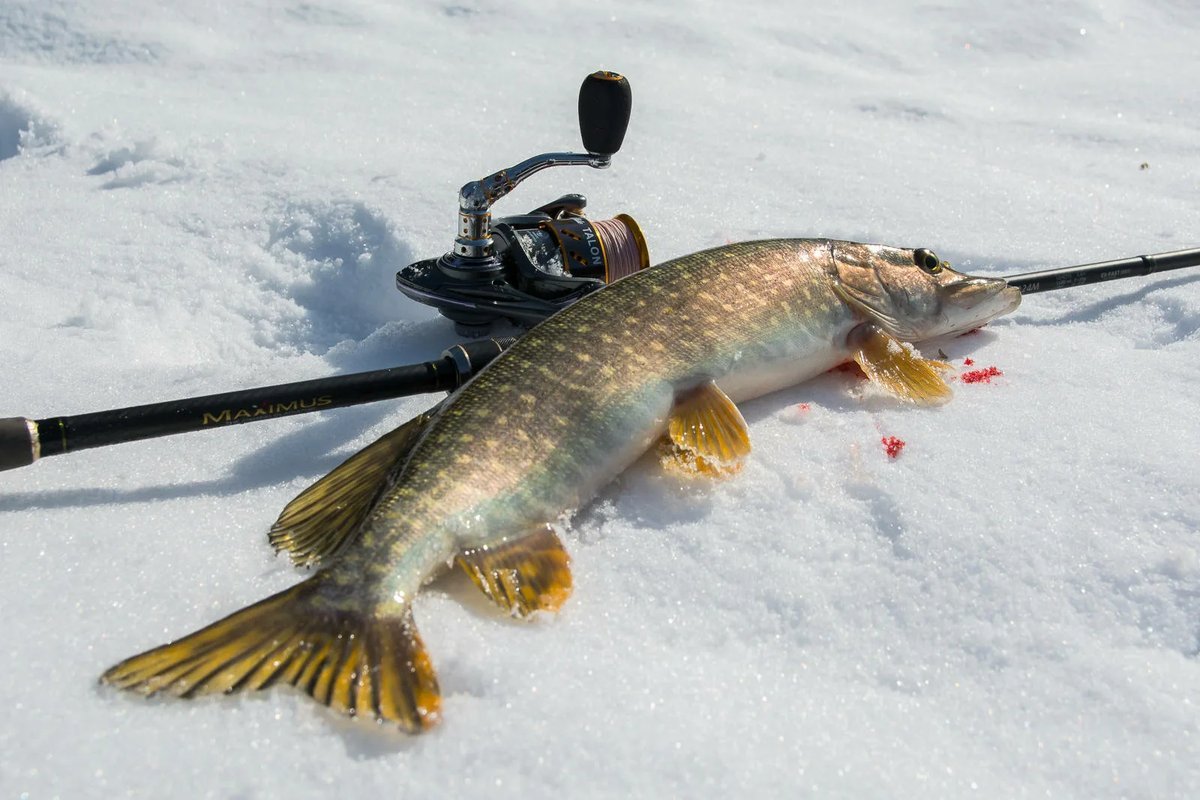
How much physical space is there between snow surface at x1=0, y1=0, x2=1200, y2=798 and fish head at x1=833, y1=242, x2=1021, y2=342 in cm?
15

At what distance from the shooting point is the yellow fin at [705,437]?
8.82 feet

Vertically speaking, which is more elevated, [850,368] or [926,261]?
[926,261]

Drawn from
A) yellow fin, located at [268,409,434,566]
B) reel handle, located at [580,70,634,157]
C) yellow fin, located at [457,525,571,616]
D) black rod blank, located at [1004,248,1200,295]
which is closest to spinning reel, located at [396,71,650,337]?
reel handle, located at [580,70,634,157]

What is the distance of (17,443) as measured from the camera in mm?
2461

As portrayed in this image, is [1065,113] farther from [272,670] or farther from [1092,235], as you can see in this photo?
[272,670]

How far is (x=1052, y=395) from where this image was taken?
3193 millimetres

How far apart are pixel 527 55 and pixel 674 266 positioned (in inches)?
156

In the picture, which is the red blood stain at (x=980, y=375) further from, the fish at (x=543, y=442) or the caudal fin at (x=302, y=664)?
the caudal fin at (x=302, y=664)

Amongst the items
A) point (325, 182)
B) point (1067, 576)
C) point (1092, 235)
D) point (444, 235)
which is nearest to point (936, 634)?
point (1067, 576)

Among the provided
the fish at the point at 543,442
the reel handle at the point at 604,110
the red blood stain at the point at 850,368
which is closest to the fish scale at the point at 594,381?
the fish at the point at 543,442

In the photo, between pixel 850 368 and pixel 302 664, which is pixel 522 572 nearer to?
pixel 302 664

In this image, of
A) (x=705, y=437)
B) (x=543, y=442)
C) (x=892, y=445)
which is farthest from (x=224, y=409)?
(x=892, y=445)

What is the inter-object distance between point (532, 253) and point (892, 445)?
1328 millimetres

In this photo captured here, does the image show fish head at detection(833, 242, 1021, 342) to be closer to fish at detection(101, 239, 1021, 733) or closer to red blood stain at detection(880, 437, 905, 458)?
fish at detection(101, 239, 1021, 733)
